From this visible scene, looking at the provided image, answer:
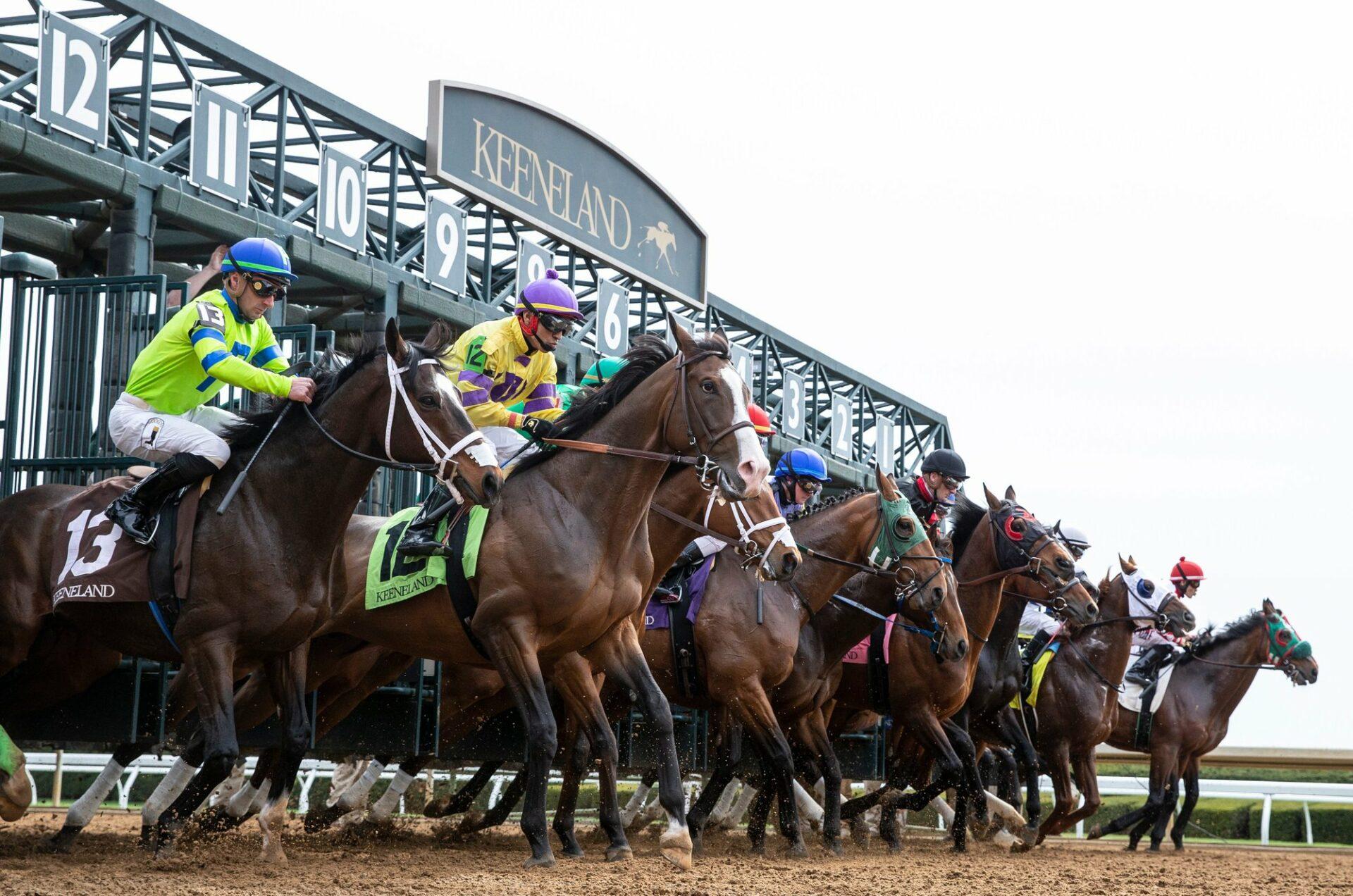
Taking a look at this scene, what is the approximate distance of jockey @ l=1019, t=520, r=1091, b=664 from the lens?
1173 cm

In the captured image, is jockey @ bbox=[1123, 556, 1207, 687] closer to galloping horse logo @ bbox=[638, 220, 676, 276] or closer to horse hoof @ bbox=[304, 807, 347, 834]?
galloping horse logo @ bbox=[638, 220, 676, 276]

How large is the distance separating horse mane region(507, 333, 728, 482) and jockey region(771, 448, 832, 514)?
10.2 ft

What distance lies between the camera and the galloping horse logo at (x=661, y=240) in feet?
53.4

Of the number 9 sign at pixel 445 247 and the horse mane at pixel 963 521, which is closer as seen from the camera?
the horse mane at pixel 963 521

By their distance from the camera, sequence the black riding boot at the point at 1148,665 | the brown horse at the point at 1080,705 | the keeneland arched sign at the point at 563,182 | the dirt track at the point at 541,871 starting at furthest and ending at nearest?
the keeneland arched sign at the point at 563,182 → the black riding boot at the point at 1148,665 → the brown horse at the point at 1080,705 → the dirt track at the point at 541,871

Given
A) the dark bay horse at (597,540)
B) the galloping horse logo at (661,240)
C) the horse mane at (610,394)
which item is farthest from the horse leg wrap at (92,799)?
the galloping horse logo at (661,240)

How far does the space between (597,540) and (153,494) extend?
1.79 meters

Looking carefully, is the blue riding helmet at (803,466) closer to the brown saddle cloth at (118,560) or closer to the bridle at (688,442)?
the bridle at (688,442)

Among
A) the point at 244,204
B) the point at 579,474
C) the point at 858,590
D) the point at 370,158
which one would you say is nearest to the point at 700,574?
the point at 858,590

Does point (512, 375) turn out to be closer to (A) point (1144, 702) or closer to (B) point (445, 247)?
(B) point (445, 247)

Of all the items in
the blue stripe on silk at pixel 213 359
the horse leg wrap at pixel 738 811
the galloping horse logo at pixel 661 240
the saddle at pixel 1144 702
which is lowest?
the horse leg wrap at pixel 738 811

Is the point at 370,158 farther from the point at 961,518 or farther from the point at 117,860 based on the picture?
the point at 117,860

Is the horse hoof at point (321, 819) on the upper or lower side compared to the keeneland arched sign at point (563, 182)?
lower

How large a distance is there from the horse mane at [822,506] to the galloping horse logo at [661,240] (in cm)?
740
